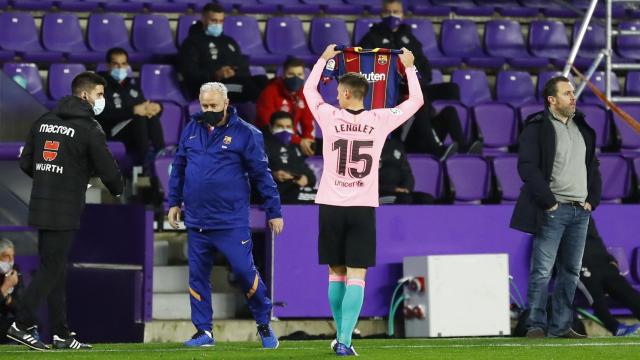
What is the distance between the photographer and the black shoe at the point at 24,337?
845 cm

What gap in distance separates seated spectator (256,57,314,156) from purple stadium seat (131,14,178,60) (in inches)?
86.4

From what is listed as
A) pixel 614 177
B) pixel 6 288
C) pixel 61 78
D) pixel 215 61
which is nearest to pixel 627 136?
pixel 614 177

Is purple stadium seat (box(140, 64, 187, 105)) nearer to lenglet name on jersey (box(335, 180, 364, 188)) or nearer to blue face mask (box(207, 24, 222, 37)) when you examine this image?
blue face mask (box(207, 24, 222, 37))

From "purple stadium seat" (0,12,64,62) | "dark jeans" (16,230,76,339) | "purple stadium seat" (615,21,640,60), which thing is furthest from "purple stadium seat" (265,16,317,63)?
"dark jeans" (16,230,76,339)

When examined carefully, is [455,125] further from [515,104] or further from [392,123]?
[392,123]

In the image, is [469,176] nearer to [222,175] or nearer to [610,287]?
[610,287]

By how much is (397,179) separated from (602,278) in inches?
91.0

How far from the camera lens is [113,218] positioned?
1122cm

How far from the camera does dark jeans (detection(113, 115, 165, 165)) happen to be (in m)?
12.5

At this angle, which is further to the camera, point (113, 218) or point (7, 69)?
point (7, 69)

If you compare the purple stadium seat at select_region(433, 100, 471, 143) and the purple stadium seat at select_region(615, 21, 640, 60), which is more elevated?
the purple stadium seat at select_region(615, 21, 640, 60)

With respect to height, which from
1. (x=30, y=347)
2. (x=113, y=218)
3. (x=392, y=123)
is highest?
(x=392, y=123)

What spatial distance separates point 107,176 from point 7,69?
18.9 ft

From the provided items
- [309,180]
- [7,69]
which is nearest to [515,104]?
[309,180]
